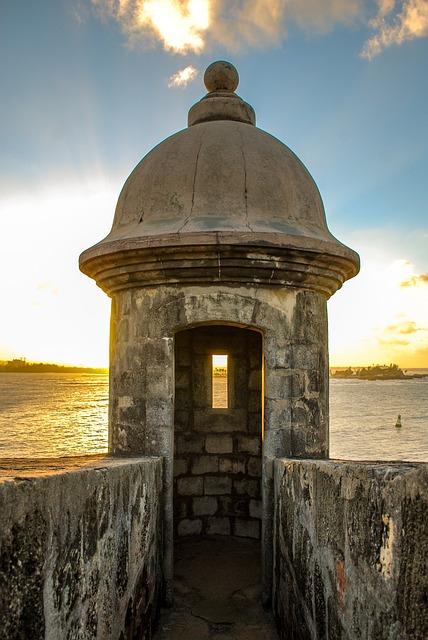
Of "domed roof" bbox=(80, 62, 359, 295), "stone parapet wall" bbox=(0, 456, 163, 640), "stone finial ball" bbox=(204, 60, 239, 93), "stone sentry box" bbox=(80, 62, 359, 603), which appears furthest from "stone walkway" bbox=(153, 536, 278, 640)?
"stone finial ball" bbox=(204, 60, 239, 93)

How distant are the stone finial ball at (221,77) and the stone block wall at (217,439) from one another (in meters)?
2.57

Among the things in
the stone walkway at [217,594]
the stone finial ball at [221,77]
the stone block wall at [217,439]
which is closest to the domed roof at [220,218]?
the stone finial ball at [221,77]

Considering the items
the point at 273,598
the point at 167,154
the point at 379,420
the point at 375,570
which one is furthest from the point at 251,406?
the point at 379,420

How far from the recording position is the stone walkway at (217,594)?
160 inches

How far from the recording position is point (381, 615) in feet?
5.91

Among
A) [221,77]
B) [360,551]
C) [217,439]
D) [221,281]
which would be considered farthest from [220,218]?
[217,439]

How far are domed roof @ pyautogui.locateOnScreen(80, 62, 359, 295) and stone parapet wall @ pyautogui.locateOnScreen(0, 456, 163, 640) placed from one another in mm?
1580

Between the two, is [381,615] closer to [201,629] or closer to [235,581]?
[201,629]

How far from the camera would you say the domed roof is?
13.6 feet

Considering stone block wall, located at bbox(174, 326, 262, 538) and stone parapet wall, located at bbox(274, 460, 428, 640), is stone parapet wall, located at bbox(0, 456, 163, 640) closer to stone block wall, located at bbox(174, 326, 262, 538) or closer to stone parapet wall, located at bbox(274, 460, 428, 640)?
stone parapet wall, located at bbox(274, 460, 428, 640)

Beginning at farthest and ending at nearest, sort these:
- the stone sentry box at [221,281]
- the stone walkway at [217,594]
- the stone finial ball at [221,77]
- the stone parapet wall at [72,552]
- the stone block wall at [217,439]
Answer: the stone block wall at [217,439] < the stone finial ball at [221,77] < the stone sentry box at [221,281] < the stone walkway at [217,594] < the stone parapet wall at [72,552]

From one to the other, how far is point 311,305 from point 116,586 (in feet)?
8.65

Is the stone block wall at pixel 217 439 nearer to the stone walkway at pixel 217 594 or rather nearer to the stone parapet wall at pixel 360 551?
the stone walkway at pixel 217 594

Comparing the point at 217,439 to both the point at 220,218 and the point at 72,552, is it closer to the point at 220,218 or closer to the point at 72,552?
the point at 220,218
